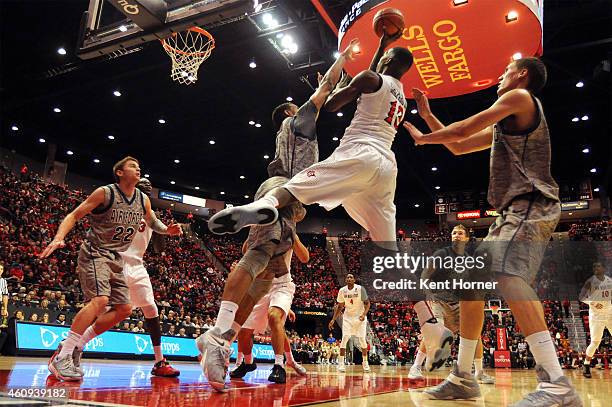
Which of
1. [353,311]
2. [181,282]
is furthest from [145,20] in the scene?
[181,282]

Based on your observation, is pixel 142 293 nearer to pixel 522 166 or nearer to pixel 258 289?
pixel 258 289

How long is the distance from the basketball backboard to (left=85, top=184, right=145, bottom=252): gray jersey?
3.35m

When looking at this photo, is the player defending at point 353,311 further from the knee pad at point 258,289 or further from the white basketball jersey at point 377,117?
the white basketball jersey at point 377,117

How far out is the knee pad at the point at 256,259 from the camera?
3.11 meters

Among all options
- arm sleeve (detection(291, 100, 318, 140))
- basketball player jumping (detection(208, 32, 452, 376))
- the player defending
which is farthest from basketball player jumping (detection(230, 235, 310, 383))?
the player defending

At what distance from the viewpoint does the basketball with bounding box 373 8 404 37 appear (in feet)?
11.2

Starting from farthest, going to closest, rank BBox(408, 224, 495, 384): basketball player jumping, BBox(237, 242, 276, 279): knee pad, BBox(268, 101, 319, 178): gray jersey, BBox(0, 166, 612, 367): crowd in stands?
BBox(0, 166, 612, 367): crowd in stands → BBox(408, 224, 495, 384): basketball player jumping → BBox(268, 101, 319, 178): gray jersey → BBox(237, 242, 276, 279): knee pad

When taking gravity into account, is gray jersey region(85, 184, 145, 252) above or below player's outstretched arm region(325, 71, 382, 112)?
below

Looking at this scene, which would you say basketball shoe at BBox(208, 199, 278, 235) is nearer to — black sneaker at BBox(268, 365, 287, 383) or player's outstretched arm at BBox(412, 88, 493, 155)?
player's outstretched arm at BBox(412, 88, 493, 155)

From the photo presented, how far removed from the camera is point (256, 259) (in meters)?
3.21

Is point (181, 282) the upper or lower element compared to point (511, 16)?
lower

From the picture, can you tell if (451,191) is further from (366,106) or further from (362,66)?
(366,106)

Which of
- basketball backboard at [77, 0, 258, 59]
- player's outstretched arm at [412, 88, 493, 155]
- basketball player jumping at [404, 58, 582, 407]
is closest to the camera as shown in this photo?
basketball player jumping at [404, 58, 582, 407]

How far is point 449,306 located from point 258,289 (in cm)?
326
